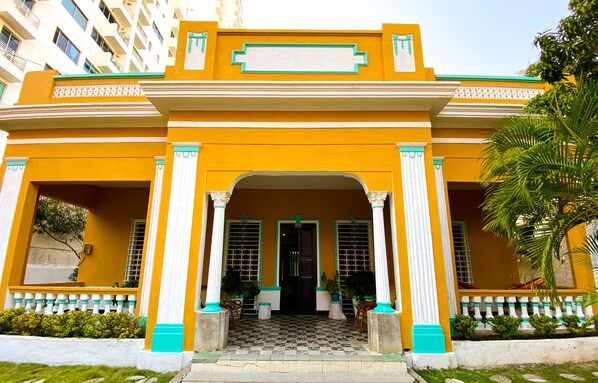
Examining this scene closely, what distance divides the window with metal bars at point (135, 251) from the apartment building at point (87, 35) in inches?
404

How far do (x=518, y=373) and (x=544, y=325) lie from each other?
1027 millimetres

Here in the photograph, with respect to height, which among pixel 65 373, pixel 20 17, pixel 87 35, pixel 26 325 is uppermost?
pixel 87 35

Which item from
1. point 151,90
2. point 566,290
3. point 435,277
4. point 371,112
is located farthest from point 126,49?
point 566,290

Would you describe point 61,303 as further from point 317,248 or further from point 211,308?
point 317,248

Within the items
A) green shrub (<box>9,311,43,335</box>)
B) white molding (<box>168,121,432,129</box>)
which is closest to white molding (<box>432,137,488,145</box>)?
white molding (<box>168,121,432,129</box>)

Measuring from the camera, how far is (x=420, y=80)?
513 centimetres

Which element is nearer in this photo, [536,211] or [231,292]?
[536,211]

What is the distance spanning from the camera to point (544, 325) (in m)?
4.58

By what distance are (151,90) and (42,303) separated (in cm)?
398

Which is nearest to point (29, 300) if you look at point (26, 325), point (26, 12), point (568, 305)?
point (26, 325)

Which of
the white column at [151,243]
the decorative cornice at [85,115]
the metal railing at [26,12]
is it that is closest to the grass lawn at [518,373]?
the white column at [151,243]

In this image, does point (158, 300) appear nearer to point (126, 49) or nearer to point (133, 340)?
point (133, 340)

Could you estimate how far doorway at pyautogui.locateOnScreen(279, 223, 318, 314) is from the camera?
7375 mm

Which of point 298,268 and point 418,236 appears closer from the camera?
point 418,236
